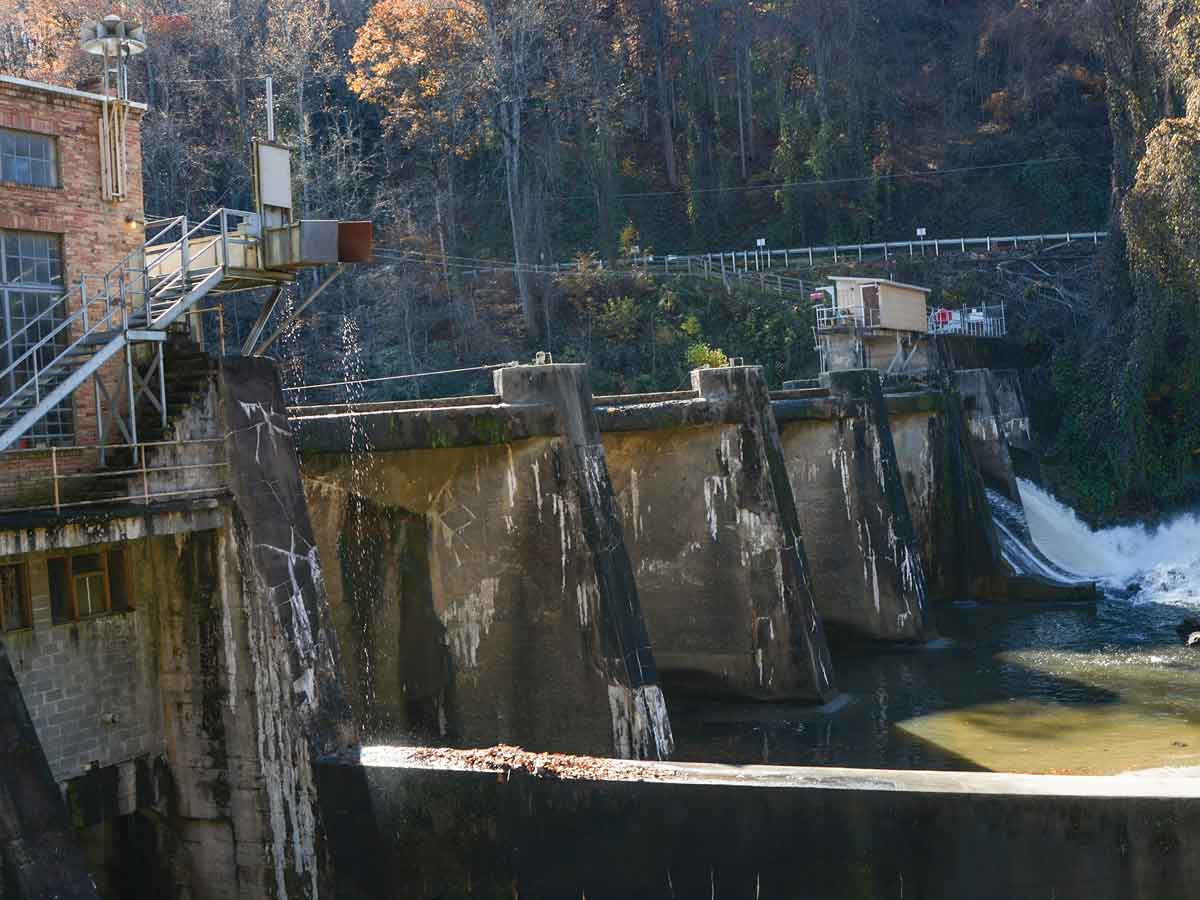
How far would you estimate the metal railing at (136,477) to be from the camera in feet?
37.1

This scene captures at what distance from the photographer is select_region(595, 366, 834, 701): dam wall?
19109 mm

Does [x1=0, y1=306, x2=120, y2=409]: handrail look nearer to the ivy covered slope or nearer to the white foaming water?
the white foaming water

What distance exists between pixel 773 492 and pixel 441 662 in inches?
244

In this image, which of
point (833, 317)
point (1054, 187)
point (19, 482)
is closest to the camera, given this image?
point (19, 482)

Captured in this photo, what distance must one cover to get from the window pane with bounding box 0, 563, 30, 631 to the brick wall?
1.46m

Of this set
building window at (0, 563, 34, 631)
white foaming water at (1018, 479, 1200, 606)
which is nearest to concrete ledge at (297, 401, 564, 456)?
building window at (0, 563, 34, 631)

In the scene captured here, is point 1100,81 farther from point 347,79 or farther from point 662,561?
point 662,561

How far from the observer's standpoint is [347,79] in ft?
149

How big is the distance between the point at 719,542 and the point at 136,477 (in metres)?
9.92

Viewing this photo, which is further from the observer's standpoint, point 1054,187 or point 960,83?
point 960,83

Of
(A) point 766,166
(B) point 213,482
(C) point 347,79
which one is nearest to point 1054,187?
(A) point 766,166

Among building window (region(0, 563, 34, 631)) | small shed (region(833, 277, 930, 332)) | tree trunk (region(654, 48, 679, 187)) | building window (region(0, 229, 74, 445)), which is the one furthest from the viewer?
tree trunk (region(654, 48, 679, 187))

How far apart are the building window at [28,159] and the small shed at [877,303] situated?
22570 millimetres

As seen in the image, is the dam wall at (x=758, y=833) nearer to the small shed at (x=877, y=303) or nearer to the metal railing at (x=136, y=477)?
the metal railing at (x=136, y=477)
